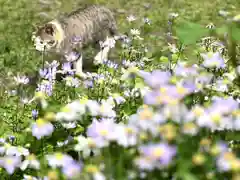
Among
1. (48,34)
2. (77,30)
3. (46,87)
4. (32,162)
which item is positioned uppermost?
(32,162)

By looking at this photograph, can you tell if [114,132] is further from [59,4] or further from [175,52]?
[59,4]

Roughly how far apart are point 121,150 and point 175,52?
2.35 meters

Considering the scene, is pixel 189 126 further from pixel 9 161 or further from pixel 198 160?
pixel 9 161

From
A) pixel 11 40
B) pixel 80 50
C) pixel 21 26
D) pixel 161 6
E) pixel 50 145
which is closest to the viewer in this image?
pixel 50 145

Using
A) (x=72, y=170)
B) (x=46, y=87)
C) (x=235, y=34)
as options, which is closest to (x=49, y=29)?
(x=46, y=87)

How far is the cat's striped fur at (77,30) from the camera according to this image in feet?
17.5

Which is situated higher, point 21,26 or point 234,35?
point 234,35

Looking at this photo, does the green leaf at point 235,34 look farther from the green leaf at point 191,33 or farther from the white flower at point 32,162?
the white flower at point 32,162

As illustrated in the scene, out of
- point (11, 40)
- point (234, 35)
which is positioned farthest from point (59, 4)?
point (234, 35)

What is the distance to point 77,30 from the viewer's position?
229 inches

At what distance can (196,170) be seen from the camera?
132 centimetres

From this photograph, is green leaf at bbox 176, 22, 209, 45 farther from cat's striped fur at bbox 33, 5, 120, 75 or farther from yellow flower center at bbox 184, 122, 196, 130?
cat's striped fur at bbox 33, 5, 120, 75

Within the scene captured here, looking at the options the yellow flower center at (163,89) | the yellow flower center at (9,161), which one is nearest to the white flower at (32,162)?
the yellow flower center at (9,161)

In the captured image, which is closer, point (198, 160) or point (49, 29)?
point (198, 160)
